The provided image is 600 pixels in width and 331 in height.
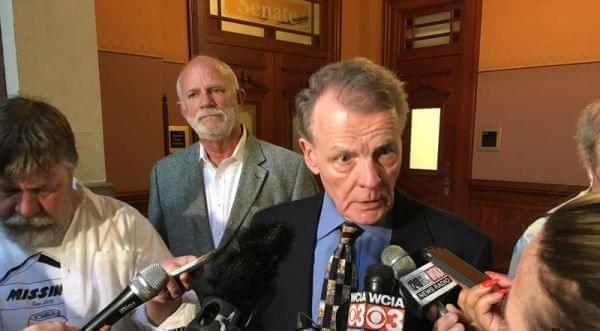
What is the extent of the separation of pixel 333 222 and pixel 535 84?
3.40m

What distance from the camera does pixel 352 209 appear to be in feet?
3.00

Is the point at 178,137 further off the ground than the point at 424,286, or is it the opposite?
the point at 178,137

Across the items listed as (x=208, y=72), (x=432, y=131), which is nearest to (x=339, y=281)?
(x=208, y=72)

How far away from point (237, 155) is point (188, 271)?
1002 millimetres

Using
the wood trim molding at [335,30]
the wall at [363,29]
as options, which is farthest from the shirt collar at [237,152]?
the wall at [363,29]

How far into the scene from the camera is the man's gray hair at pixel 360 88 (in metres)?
0.87

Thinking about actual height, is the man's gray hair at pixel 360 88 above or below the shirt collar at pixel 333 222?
above

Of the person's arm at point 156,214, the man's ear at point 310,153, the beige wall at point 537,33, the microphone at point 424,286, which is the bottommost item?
the person's arm at point 156,214

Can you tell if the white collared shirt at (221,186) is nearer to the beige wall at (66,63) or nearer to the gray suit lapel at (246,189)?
the gray suit lapel at (246,189)

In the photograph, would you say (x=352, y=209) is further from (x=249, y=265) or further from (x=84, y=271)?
(x=84, y=271)

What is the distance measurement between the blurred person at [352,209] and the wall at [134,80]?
2111 millimetres

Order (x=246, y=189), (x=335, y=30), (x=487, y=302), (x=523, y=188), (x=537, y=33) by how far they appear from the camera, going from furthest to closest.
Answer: (x=335, y=30) → (x=523, y=188) → (x=537, y=33) → (x=246, y=189) → (x=487, y=302)

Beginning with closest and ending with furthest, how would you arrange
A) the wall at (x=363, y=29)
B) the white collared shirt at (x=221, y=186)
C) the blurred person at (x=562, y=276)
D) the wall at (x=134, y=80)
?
the blurred person at (x=562, y=276)
the white collared shirt at (x=221, y=186)
the wall at (x=134, y=80)
the wall at (x=363, y=29)

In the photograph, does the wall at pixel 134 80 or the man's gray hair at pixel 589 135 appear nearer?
the man's gray hair at pixel 589 135
